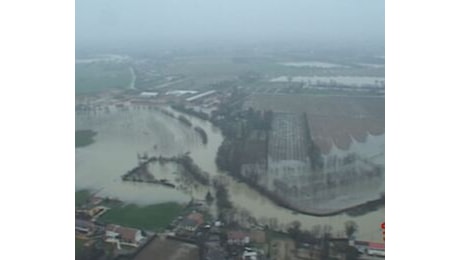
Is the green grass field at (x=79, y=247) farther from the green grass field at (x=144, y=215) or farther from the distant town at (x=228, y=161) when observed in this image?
the green grass field at (x=144, y=215)

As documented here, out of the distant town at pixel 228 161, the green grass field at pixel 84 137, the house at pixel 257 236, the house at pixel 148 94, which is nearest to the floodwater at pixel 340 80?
the distant town at pixel 228 161

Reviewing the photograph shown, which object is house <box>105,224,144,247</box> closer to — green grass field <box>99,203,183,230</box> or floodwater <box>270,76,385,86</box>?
green grass field <box>99,203,183,230</box>

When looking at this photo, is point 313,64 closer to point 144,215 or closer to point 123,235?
point 144,215

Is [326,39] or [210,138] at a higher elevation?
[326,39]

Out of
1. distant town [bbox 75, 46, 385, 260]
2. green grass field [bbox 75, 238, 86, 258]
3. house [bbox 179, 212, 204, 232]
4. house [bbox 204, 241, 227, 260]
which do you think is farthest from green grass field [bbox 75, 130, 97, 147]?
house [bbox 204, 241, 227, 260]
